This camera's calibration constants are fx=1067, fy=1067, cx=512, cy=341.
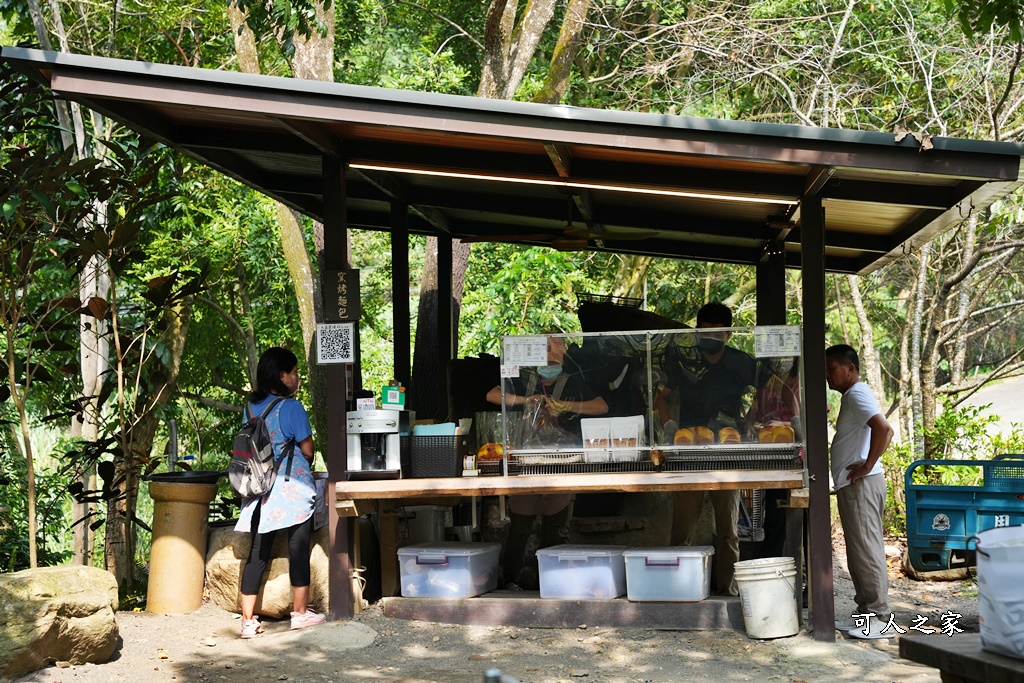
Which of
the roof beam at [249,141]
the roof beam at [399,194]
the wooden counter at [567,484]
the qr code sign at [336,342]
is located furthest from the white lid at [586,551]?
the roof beam at [249,141]

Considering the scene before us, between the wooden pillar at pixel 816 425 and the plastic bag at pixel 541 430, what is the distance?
157 cm

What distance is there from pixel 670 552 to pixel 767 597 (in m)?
0.73

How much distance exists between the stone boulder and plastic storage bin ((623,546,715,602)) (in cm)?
223

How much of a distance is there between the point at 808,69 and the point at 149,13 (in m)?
9.22

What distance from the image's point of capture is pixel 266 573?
24.9ft

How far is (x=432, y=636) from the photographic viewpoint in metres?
7.12

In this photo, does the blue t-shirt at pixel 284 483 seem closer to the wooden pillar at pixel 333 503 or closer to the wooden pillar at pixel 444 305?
the wooden pillar at pixel 333 503

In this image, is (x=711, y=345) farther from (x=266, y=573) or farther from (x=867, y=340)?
(x=867, y=340)

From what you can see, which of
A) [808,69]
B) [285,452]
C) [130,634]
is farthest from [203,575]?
[808,69]

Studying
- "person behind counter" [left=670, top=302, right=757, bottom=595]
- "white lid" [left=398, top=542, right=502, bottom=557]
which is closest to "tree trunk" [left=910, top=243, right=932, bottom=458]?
"person behind counter" [left=670, top=302, right=757, bottom=595]

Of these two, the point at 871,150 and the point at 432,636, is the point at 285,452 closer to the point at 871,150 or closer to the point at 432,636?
the point at 432,636

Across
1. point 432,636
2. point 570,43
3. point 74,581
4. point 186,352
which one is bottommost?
point 432,636

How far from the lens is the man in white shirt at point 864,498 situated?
712cm

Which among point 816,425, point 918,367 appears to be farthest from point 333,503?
point 918,367
